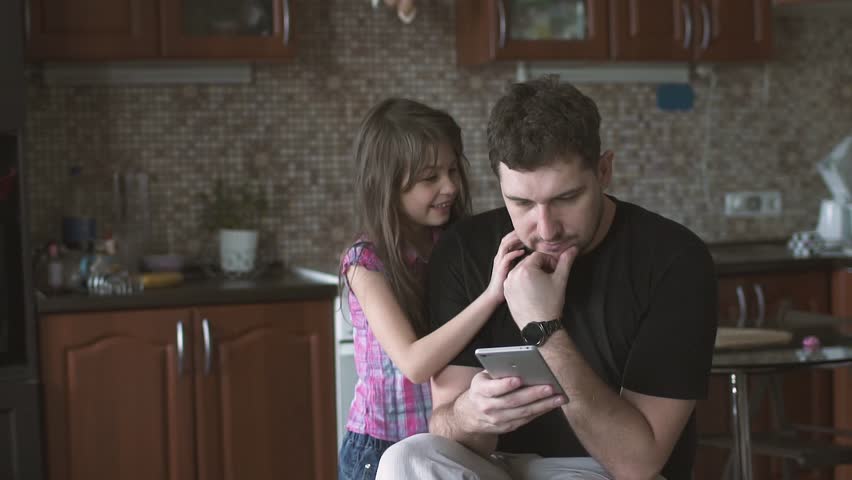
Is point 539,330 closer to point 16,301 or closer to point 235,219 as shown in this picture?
point 16,301

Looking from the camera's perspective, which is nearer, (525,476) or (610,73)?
(525,476)

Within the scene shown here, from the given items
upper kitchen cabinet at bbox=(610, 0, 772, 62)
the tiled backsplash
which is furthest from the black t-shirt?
upper kitchen cabinet at bbox=(610, 0, 772, 62)

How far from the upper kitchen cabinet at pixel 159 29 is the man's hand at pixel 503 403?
186cm

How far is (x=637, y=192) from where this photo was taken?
403 centimetres

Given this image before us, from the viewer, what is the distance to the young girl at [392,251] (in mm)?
2092

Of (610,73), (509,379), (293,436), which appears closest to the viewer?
(509,379)

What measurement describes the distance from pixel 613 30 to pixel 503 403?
226cm

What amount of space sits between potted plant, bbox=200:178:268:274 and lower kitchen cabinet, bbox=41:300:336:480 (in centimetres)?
42

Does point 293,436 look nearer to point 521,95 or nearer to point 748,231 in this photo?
point 521,95

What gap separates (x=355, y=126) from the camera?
3699 mm

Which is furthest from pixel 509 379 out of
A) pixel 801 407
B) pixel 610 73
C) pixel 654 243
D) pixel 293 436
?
pixel 610 73

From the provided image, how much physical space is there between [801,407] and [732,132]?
1126 mm

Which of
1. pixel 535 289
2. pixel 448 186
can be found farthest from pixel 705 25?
pixel 535 289

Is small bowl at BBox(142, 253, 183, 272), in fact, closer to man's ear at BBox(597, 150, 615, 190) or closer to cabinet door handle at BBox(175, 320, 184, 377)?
cabinet door handle at BBox(175, 320, 184, 377)
